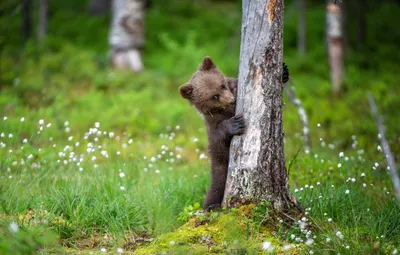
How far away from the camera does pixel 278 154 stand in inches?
222

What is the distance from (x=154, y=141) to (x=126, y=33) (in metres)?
5.16

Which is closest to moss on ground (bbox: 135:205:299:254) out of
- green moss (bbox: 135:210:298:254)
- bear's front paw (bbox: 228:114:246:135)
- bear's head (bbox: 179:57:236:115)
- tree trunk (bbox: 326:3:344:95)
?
green moss (bbox: 135:210:298:254)

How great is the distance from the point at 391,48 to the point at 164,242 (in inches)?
625

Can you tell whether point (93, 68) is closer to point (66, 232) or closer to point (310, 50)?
point (310, 50)

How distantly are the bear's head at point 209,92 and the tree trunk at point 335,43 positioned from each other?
23.9 ft

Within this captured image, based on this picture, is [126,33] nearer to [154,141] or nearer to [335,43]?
[154,141]

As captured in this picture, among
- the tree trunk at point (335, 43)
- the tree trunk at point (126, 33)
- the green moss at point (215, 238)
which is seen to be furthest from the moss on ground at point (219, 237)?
the tree trunk at point (126, 33)

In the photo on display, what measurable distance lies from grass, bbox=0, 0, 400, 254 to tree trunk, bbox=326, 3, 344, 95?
40 centimetres

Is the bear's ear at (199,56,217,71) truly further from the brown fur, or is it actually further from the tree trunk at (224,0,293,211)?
the tree trunk at (224,0,293,211)

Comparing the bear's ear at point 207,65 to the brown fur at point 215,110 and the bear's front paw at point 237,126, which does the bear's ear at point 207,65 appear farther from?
the bear's front paw at point 237,126

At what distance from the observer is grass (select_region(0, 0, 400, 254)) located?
18.1 feet

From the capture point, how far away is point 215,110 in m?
6.62

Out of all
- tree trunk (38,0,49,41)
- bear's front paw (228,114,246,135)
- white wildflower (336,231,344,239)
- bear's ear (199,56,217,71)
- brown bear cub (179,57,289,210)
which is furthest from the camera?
tree trunk (38,0,49,41)

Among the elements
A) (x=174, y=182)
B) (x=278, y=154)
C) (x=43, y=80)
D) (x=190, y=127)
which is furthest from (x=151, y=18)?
(x=278, y=154)
